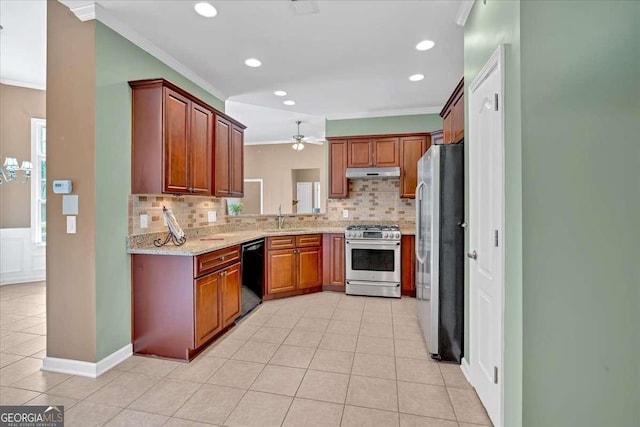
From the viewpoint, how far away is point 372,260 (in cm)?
419

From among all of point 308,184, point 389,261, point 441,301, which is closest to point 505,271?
point 441,301

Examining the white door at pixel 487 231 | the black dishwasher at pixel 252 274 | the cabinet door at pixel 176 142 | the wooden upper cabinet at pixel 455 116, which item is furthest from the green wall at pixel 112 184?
the wooden upper cabinet at pixel 455 116

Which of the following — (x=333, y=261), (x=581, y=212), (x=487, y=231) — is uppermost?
(x=581, y=212)

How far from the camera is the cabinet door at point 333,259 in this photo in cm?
438

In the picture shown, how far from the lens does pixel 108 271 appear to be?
2.31 meters

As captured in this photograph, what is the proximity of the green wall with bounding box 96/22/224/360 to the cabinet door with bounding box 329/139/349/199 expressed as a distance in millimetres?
2793

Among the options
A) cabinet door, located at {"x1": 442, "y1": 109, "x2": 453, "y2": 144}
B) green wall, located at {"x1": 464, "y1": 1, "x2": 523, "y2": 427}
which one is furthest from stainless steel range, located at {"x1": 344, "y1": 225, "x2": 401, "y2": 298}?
green wall, located at {"x1": 464, "y1": 1, "x2": 523, "y2": 427}

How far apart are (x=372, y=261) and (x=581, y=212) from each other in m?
3.01

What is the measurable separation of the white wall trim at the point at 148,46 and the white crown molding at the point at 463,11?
266cm

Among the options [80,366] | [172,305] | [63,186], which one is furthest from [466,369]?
[63,186]

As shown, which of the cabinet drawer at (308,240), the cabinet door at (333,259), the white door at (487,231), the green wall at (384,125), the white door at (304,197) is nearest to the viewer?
the white door at (487,231)

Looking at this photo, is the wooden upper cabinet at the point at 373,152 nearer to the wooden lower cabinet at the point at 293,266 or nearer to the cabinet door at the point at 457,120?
the wooden lower cabinet at the point at 293,266

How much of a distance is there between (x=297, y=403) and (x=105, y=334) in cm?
159

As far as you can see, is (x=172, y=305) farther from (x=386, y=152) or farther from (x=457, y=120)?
(x=386, y=152)
